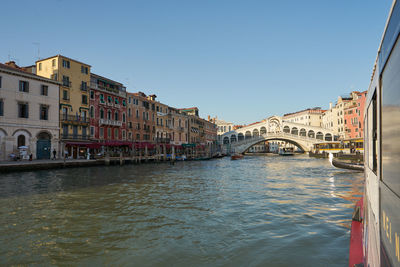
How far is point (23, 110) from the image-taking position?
21109 mm

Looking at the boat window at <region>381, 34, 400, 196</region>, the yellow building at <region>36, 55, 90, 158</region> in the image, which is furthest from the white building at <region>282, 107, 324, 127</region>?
the boat window at <region>381, 34, 400, 196</region>

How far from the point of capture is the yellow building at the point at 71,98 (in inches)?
951

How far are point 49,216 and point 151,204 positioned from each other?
8.60ft

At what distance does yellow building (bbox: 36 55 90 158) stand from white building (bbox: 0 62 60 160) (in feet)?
2.53

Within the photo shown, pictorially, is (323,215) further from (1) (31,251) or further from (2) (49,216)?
(2) (49,216)

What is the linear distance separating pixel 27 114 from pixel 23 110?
0.42 meters

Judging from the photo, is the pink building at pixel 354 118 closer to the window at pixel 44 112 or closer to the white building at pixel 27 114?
the white building at pixel 27 114

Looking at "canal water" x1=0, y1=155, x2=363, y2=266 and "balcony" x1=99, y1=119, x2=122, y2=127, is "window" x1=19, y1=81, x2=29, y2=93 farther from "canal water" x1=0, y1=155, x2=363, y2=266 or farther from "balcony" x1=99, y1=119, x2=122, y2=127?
"canal water" x1=0, y1=155, x2=363, y2=266

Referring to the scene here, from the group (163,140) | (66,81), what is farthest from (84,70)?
(163,140)

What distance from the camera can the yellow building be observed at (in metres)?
24.2

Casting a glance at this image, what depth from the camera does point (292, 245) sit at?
4.57 metres

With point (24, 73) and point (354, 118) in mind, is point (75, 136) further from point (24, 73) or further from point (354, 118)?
point (354, 118)

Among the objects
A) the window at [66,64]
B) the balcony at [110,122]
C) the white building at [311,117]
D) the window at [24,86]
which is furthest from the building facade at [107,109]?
the white building at [311,117]

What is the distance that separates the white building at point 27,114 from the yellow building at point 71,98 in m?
0.77
